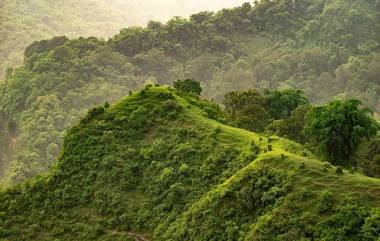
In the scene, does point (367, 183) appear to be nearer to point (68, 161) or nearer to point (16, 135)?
point (68, 161)

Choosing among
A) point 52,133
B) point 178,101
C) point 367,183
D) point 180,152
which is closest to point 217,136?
point 180,152

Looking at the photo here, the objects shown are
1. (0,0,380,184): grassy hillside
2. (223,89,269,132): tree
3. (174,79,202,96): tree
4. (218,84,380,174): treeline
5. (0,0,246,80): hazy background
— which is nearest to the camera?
(218,84,380,174): treeline

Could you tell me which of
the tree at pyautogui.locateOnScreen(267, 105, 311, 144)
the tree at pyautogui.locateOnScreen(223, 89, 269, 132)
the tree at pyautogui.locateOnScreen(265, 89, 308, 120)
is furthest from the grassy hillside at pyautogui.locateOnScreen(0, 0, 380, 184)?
the tree at pyautogui.locateOnScreen(267, 105, 311, 144)

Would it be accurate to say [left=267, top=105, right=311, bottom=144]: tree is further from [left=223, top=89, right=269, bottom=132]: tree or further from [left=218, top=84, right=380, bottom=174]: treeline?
[left=223, top=89, right=269, bottom=132]: tree

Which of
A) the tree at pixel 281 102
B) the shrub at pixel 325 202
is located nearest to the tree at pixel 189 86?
the tree at pixel 281 102

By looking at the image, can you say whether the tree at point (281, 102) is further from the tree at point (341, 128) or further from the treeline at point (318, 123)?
the tree at point (341, 128)

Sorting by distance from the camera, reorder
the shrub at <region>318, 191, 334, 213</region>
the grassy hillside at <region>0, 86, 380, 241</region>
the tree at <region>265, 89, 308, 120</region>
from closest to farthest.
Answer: the shrub at <region>318, 191, 334, 213</region>
the grassy hillside at <region>0, 86, 380, 241</region>
the tree at <region>265, 89, 308, 120</region>

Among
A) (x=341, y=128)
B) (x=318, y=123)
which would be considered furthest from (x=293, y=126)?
(x=341, y=128)

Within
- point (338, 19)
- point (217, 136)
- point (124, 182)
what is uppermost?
point (338, 19)
